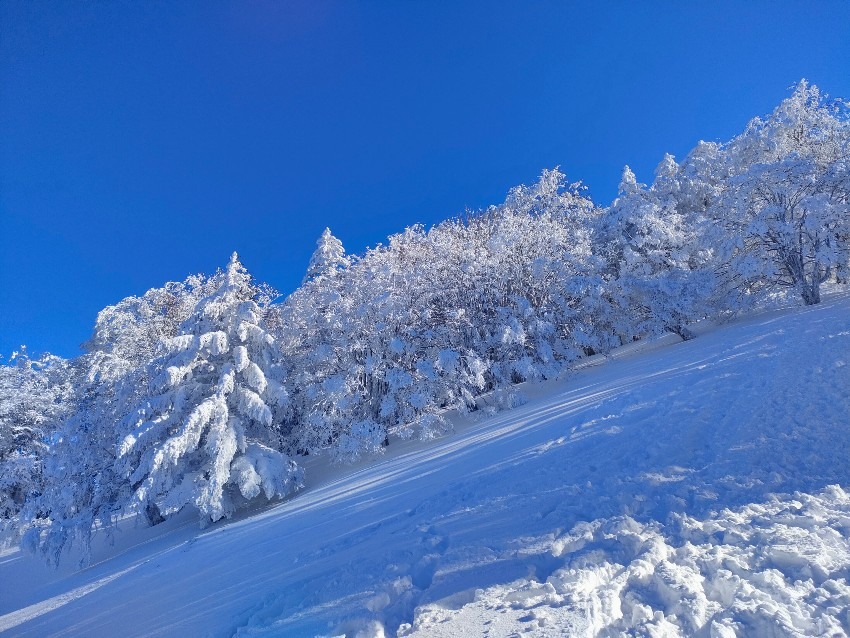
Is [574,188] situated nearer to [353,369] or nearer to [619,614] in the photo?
[353,369]

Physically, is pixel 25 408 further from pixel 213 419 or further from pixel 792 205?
pixel 792 205

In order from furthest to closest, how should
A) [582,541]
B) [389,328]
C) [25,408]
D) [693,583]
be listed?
[25,408]
[389,328]
[582,541]
[693,583]

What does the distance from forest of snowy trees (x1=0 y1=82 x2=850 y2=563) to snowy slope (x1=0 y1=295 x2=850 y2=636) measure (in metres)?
5.61

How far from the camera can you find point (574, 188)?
91.3ft

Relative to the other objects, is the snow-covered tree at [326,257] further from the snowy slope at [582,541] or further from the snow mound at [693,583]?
the snow mound at [693,583]

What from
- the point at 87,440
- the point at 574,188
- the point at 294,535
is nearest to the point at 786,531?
the point at 294,535

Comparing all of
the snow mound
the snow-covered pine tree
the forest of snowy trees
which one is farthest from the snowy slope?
the forest of snowy trees

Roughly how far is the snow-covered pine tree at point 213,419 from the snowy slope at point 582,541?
13.3 ft

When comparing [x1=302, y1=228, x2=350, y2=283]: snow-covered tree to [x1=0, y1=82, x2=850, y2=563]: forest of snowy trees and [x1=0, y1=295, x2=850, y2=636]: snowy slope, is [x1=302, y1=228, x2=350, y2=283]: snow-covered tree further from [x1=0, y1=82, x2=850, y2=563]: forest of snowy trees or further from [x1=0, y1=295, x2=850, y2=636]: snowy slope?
[x1=0, y1=295, x2=850, y2=636]: snowy slope

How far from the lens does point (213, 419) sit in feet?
46.7

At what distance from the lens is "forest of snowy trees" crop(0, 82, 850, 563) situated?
14398mm

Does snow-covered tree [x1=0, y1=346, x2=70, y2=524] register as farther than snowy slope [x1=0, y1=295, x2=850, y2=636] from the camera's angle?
Yes

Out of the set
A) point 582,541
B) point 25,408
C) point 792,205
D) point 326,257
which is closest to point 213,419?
point 326,257

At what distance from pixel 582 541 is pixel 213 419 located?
44.1 feet
